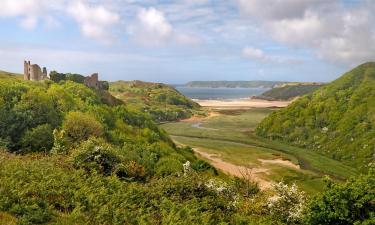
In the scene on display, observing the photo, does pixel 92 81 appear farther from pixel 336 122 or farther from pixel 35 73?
pixel 336 122

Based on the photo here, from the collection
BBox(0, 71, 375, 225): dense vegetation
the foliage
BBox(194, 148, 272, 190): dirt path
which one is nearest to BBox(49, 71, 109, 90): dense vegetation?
BBox(194, 148, 272, 190): dirt path

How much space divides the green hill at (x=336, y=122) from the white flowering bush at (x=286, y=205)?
5348cm

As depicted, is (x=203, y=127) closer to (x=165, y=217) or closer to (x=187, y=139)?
(x=187, y=139)

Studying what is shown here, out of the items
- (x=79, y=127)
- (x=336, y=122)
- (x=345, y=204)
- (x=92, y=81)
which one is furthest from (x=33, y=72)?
(x=345, y=204)

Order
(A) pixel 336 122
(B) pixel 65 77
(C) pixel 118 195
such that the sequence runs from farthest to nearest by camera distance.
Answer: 1. (A) pixel 336 122
2. (B) pixel 65 77
3. (C) pixel 118 195

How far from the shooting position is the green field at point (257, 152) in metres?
69.6

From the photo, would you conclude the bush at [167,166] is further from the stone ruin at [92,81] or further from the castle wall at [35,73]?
the stone ruin at [92,81]

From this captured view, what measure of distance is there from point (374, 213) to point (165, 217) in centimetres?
1227

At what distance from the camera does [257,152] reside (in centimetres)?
8950

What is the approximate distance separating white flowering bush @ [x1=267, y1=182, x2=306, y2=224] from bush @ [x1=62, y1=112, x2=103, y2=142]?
2492 centimetres

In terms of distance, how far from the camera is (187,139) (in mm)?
107562

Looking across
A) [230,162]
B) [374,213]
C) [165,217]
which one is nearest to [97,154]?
[165,217]

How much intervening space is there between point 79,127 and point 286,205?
27.6m

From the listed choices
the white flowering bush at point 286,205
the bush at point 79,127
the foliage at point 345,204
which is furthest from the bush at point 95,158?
the foliage at point 345,204
